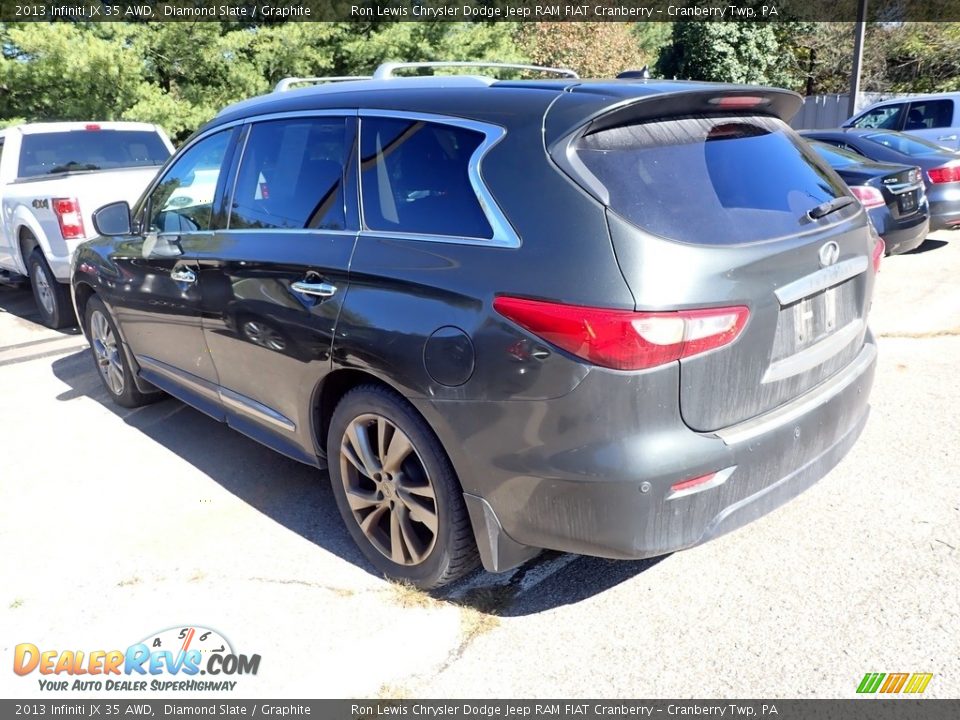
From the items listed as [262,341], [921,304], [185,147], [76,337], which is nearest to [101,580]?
[262,341]

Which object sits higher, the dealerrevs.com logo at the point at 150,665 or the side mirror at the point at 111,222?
the side mirror at the point at 111,222

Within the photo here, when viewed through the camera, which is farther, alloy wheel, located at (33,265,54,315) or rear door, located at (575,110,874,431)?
alloy wheel, located at (33,265,54,315)

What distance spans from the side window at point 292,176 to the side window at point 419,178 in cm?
18

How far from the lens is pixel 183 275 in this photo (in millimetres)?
3941

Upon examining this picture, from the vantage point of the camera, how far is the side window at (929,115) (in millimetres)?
13570

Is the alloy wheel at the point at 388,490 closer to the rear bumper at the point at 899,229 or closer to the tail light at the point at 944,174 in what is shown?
the rear bumper at the point at 899,229

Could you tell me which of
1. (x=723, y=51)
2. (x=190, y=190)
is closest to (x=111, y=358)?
(x=190, y=190)

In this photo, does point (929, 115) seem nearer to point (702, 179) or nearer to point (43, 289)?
point (702, 179)

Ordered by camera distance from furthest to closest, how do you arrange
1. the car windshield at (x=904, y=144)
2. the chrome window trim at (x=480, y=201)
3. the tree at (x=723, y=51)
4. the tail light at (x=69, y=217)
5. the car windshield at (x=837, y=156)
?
the tree at (x=723, y=51) → the car windshield at (x=904, y=144) → the car windshield at (x=837, y=156) → the tail light at (x=69, y=217) → the chrome window trim at (x=480, y=201)

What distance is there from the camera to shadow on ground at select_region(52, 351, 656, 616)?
3.03 m

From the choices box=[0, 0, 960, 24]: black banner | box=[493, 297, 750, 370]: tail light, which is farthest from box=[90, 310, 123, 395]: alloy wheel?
box=[0, 0, 960, 24]: black banner

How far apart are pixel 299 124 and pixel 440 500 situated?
1.81 m

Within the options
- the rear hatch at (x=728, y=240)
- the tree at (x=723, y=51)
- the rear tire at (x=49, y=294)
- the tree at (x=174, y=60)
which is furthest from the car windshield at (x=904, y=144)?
the tree at (x=723, y=51)
